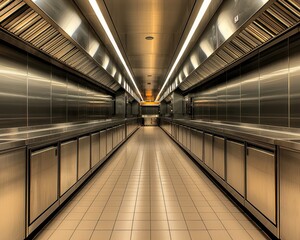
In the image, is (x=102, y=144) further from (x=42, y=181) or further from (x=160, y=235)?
(x=160, y=235)

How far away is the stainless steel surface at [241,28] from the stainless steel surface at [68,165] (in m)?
2.75

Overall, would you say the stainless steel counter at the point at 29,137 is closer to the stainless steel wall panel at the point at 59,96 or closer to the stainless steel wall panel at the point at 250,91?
the stainless steel wall panel at the point at 59,96

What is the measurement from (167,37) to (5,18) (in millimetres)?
3579

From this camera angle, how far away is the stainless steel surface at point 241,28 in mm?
2375

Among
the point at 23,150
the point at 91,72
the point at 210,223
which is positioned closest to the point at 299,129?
the point at 210,223

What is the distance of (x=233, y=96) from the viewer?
497 cm

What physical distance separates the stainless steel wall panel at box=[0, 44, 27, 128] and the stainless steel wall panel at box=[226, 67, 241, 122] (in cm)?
393

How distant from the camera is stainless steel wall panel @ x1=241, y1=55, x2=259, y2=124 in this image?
3.98 m

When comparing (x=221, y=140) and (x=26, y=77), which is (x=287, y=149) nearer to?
(x=221, y=140)

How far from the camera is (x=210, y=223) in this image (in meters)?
2.46

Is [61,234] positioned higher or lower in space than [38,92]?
lower

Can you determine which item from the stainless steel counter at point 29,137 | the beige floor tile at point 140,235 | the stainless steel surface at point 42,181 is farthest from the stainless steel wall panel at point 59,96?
the beige floor tile at point 140,235

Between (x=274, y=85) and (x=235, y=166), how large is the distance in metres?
1.45

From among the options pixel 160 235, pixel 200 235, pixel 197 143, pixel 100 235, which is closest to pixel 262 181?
pixel 200 235
